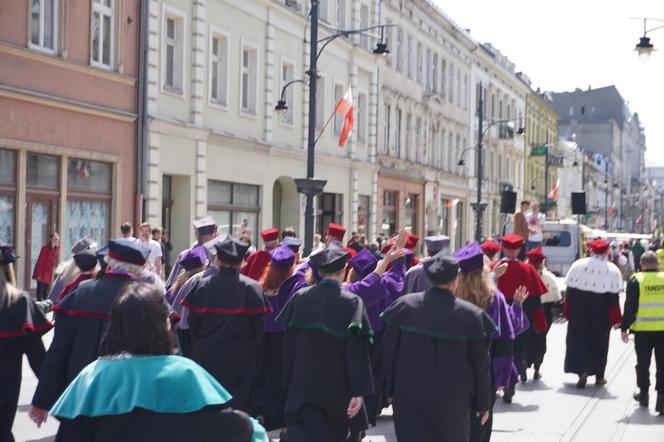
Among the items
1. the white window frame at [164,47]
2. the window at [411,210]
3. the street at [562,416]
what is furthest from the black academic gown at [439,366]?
the window at [411,210]

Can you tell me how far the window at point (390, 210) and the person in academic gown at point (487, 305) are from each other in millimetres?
30815

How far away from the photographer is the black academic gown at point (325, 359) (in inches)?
286

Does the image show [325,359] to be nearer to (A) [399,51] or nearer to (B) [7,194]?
(B) [7,194]

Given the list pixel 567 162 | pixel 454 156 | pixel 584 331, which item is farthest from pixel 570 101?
pixel 584 331

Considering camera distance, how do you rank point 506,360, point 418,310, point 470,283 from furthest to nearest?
1. point 506,360
2. point 470,283
3. point 418,310

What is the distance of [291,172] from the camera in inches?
1199

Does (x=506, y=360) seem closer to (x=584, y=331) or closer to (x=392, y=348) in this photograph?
(x=392, y=348)

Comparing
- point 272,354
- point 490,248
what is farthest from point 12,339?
point 490,248

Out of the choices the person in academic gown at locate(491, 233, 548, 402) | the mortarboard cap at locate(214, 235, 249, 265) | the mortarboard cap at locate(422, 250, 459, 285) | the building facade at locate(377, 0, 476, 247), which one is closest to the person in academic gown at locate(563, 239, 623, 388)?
the person in academic gown at locate(491, 233, 548, 402)

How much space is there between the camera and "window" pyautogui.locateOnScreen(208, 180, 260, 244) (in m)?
26.1

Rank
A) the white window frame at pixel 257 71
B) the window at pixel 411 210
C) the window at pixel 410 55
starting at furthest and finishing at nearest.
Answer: the window at pixel 411 210
the window at pixel 410 55
the white window frame at pixel 257 71

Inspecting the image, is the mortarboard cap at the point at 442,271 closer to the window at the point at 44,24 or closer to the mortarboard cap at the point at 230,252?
the mortarboard cap at the point at 230,252

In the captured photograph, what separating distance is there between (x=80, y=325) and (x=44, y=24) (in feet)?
46.9

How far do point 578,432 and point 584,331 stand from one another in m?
2.90
